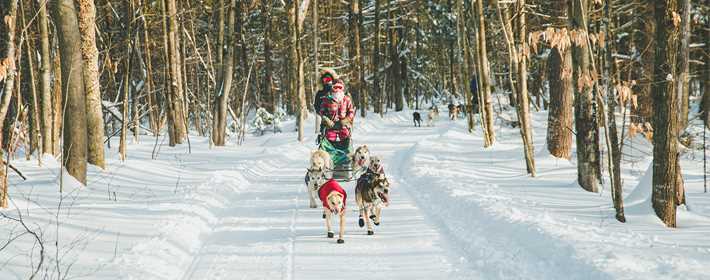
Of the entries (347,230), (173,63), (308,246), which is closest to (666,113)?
(347,230)

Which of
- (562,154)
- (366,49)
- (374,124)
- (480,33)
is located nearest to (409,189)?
(562,154)

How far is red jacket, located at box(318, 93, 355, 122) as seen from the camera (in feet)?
41.1

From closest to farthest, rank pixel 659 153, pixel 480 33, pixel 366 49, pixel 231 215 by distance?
pixel 659 153
pixel 231 215
pixel 480 33
pixel 366 49

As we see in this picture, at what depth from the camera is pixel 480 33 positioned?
1941cm

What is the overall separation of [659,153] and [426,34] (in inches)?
1880

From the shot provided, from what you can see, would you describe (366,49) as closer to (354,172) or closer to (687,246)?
(354,172)

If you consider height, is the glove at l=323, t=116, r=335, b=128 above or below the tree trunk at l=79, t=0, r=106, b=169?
below

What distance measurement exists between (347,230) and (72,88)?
5.99 meters

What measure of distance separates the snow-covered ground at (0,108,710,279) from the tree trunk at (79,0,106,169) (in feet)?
3.45

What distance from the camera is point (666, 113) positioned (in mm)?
7902

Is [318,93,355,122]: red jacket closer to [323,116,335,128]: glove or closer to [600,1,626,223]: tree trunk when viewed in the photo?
[323,116,335,128]: glove

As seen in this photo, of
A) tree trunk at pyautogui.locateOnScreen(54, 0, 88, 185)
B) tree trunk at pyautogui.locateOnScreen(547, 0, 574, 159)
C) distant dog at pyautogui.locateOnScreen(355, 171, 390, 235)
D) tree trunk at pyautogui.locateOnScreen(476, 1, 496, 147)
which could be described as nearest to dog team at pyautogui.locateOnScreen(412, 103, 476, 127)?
tree trunk at pyautogui.locateOnScreen(476, 1, 496, 147)

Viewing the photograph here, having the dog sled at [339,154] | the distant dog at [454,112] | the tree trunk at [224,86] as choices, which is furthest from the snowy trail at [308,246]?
the distant dog at [454,112]

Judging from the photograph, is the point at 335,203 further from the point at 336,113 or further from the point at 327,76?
the point at 327,76
